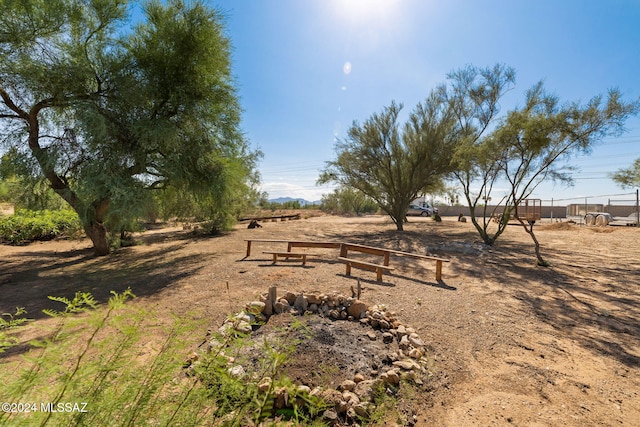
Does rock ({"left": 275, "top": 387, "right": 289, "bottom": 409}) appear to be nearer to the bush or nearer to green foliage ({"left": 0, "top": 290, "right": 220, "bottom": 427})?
green foliage ({"left": 0, "top": 290, "right": 220, "bottom": 427})

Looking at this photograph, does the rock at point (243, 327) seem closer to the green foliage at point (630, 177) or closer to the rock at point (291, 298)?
the rock at point (291, 298)

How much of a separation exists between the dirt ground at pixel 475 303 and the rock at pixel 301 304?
0.77 meters

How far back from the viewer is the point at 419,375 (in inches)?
106

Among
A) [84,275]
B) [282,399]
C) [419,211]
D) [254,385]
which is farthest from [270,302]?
[419,211]

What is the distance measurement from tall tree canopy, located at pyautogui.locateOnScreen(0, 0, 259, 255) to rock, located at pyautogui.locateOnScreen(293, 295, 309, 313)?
5.12 meters

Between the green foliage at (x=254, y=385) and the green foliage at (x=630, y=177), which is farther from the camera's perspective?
the green foliage at (x=630, y=177)

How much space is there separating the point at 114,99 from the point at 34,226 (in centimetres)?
802

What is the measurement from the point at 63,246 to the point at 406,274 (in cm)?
1270

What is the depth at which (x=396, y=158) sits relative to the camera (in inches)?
606

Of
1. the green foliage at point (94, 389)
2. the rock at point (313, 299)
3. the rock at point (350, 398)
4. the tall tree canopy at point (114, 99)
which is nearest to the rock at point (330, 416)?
the rock at point (350, 398)

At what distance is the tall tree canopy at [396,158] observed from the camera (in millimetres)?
14234

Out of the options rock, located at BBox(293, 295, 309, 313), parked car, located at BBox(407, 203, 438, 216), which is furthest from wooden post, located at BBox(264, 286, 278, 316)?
parked car, located at BBox(407, 203, 438, 216)

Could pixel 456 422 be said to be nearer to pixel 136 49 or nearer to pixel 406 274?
pixel 406 274

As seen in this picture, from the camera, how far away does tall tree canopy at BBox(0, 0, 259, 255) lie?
659 cm
